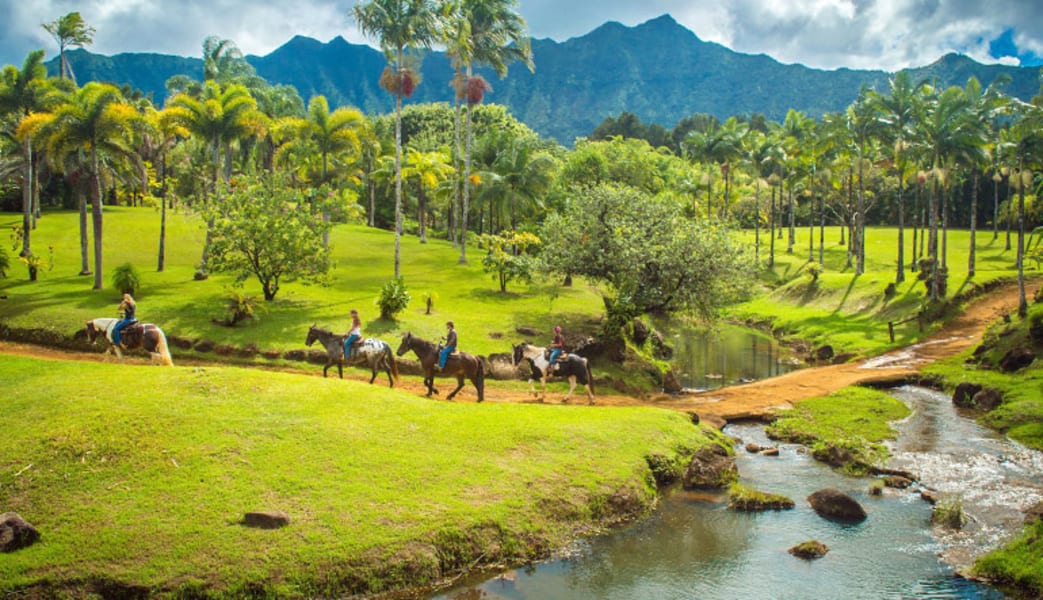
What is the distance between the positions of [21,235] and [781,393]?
49.5m

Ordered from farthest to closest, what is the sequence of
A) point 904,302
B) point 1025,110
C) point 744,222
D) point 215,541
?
point 744,222 → point 904,302 → point 1025,110 → point 215,541

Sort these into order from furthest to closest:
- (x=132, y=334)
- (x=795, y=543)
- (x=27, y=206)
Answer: (x=27, y=206) < (x=132, y=334) < (x=795, y=543)

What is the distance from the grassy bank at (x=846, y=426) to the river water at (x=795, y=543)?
0.75 m

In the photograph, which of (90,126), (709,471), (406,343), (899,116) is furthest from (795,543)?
(899,116)

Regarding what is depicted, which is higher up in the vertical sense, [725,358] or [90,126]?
[90,126]

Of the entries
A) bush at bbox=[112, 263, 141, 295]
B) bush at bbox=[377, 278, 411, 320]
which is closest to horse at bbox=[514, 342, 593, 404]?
bush at bbox=[377, 278, 411, 320]

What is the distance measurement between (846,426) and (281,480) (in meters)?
20.3

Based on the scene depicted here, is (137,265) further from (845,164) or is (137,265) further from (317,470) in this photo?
(845,164)

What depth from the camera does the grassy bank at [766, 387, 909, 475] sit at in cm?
2193

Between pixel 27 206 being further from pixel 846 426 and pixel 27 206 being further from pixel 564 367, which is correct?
pixel 846 426

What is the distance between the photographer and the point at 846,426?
2541 centimetres

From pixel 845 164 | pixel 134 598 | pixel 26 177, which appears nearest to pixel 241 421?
pixel 134 598

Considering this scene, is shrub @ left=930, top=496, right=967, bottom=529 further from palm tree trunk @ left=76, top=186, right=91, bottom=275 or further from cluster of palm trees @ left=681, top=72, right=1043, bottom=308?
palm tree trunk @ left=76, top=186, right=91, bottom=275

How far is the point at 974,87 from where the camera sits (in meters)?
52.2
